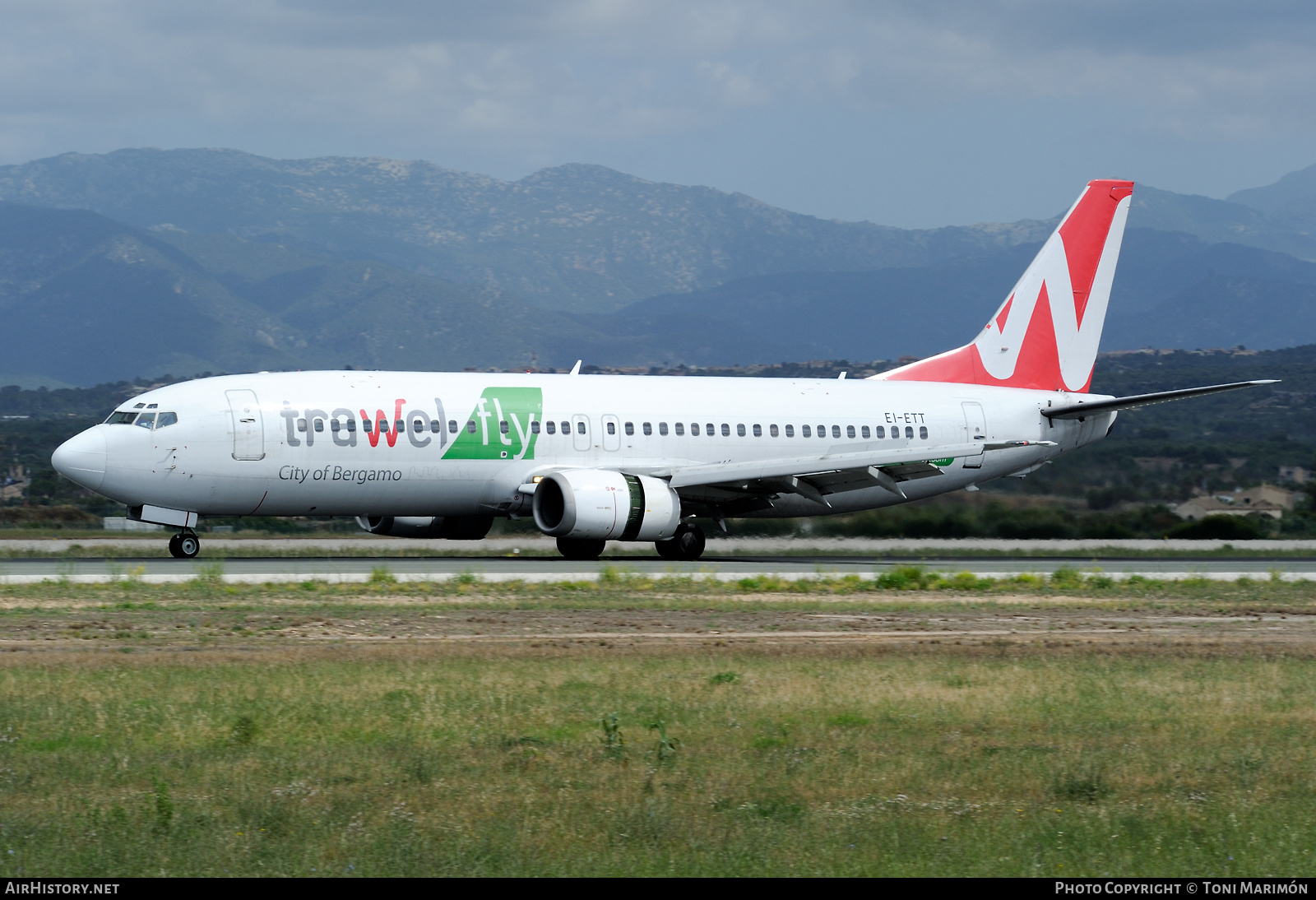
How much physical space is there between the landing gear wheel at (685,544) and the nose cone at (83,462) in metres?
11.8

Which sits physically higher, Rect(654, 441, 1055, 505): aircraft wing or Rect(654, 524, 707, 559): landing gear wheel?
Rect(654, 441, 1055, 505): aircraft wing

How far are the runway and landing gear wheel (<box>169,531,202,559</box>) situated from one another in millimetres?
405

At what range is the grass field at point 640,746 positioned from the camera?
916 centimetres

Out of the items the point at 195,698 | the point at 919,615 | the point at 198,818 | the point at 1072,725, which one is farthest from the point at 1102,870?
the point at 919,615

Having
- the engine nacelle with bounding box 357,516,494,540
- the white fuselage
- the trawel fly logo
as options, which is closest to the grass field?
the white fuselage

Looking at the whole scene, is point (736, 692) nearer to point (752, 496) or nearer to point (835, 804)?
point (835, 804)

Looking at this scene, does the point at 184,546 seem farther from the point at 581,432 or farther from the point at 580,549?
the point at 581,432

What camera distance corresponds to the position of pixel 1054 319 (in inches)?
1602

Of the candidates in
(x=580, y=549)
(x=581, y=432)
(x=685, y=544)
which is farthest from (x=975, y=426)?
(x=580, y=549)

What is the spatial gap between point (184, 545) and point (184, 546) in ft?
0.08

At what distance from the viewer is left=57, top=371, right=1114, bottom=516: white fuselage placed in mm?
30250

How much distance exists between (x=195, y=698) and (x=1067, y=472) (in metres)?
32.9

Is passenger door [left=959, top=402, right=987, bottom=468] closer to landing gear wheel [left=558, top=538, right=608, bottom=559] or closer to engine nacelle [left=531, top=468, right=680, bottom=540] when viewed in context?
engine nacelle [left=531, top=468, right=680, bottom=540]

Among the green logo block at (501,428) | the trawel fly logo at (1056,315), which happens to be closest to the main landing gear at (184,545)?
the green logo block at (501,428)
